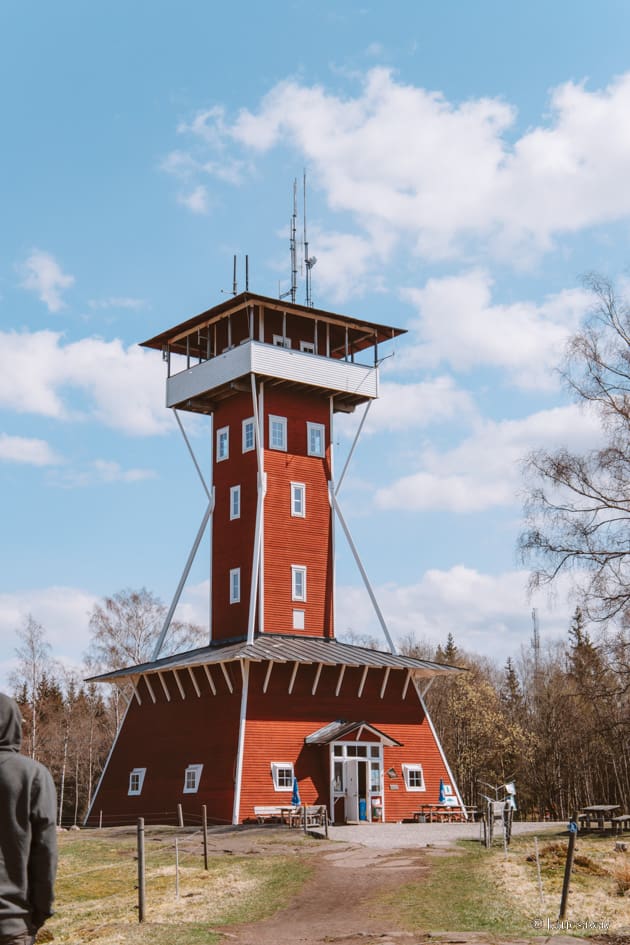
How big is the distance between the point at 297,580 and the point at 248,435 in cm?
592

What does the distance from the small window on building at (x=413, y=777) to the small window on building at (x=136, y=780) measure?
9.41 meters

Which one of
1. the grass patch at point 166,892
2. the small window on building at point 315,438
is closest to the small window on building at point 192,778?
the grass patch at point 166,892

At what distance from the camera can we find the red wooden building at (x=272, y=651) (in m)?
35.6

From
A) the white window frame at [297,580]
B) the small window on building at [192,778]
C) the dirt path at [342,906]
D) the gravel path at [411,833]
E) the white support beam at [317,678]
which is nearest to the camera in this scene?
the dirt path at [342,906]

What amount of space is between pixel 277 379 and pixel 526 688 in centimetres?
4111

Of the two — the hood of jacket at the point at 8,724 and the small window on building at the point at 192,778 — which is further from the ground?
the hood of jacket at the point at 8,724

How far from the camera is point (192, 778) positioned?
35.9 meters

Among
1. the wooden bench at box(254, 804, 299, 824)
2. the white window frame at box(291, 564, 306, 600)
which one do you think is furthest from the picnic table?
the white window frame at box(291, 564, 306, 600)

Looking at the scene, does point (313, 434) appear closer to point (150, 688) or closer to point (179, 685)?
point (179, 685)

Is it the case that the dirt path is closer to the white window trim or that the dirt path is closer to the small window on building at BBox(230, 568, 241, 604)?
the small window on building at BBox(230, 568, 241, 604)

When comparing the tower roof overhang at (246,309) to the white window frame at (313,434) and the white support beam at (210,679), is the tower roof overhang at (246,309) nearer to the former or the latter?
the white window frame at (313,434)

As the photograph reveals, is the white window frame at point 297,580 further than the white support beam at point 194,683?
Yes

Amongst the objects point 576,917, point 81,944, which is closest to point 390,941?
point 576,917

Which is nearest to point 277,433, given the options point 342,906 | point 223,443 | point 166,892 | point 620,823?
point 223,443
